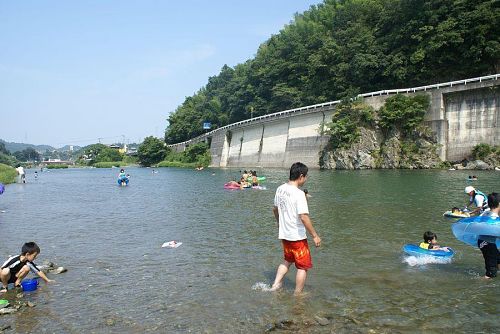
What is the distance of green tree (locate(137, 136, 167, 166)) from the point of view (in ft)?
362

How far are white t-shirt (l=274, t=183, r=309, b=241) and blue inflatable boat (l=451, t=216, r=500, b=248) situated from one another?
12.7ft

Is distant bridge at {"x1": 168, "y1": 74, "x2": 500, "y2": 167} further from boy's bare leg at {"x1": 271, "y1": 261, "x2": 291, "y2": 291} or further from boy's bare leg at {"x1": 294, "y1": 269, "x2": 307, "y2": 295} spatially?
boy's bare leg at {"x1": 294, "y1": 269, "x2": 307, "y2": 295}

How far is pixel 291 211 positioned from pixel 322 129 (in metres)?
52.0

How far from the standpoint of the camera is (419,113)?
4712 centimetres

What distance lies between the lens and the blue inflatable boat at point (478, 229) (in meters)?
7.84

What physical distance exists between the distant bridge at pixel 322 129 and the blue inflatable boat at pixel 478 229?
38.9m

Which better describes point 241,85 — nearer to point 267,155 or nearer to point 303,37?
point 303,37

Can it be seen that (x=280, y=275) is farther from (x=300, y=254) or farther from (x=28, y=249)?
(x=28, y=249)

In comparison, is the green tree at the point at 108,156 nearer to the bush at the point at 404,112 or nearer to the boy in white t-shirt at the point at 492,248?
the bush at the point at 404,112

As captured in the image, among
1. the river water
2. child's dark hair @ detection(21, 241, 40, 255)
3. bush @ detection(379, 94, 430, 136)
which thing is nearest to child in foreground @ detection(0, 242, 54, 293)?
child's dark hair @ detection(21, 241, 40, 255)

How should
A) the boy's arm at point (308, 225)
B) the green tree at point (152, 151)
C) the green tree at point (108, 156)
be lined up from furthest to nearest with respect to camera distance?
the green tree at point (108, 156) → the green tree at point (152, 151) → the boy's arm at point (308, 225)

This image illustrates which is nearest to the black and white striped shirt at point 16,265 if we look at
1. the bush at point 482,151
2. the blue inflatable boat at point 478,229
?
the blue inflatable boat at point 478,229

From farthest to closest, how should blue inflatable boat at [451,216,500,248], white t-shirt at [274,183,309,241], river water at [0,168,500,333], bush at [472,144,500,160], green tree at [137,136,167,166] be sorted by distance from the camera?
green tree at [137,136,167,166] < bush at [472,144,500,160] < blue inflatable boat at [451,216,500,248] < white t-shirt at [274,183,309,241] < river water at [0,168,500,333]

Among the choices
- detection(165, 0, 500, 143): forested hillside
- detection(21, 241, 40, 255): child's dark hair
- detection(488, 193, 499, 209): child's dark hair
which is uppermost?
detection(165, 0, 500, 143): forested hillside
